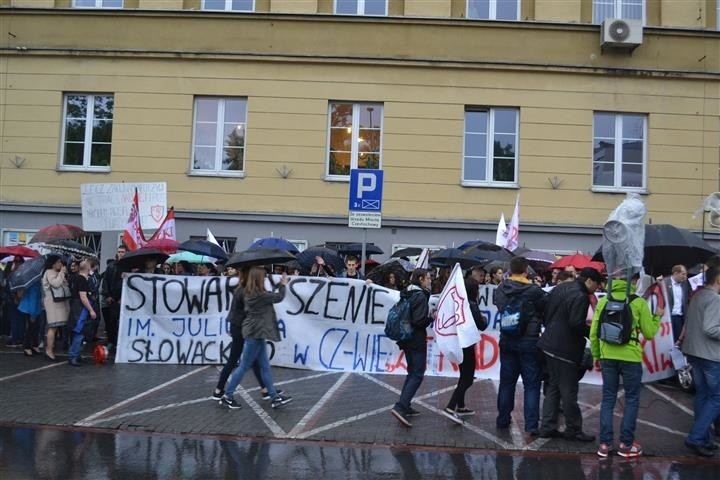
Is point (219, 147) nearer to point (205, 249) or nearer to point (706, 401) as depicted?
point (205, 249)

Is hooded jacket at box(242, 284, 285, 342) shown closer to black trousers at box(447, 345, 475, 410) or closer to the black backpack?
black trousers at box(447, 345, 475, 410)

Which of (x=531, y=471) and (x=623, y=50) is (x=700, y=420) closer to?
(x=531, y=471)

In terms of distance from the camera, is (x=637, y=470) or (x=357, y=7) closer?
(x=637, y=470)

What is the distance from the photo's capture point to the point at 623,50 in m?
16.0

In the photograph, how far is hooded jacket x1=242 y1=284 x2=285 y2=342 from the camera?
784cm

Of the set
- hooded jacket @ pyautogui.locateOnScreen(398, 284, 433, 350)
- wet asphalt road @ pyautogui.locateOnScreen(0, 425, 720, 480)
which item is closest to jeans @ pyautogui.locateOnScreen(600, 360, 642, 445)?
wet asphalt road @ pyautogui.locateOnScreen(0, 425, 720, 480)

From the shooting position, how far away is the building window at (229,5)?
54.9ft

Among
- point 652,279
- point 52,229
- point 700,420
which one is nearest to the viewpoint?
point 700,420

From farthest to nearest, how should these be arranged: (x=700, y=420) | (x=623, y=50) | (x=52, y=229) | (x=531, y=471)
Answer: (x=623, y=50), (x=52, y=229), (x=700, y=420), (x=531, y=471)

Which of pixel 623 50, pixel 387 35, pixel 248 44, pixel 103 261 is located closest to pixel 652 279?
pixel 623 50

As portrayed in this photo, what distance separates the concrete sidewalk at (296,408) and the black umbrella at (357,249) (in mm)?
4534

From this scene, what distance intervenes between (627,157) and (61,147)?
14037 millimetres

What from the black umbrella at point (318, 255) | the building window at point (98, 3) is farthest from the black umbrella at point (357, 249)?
the building window at point (98, 3)

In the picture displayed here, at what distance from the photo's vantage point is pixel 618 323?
6383 mm
